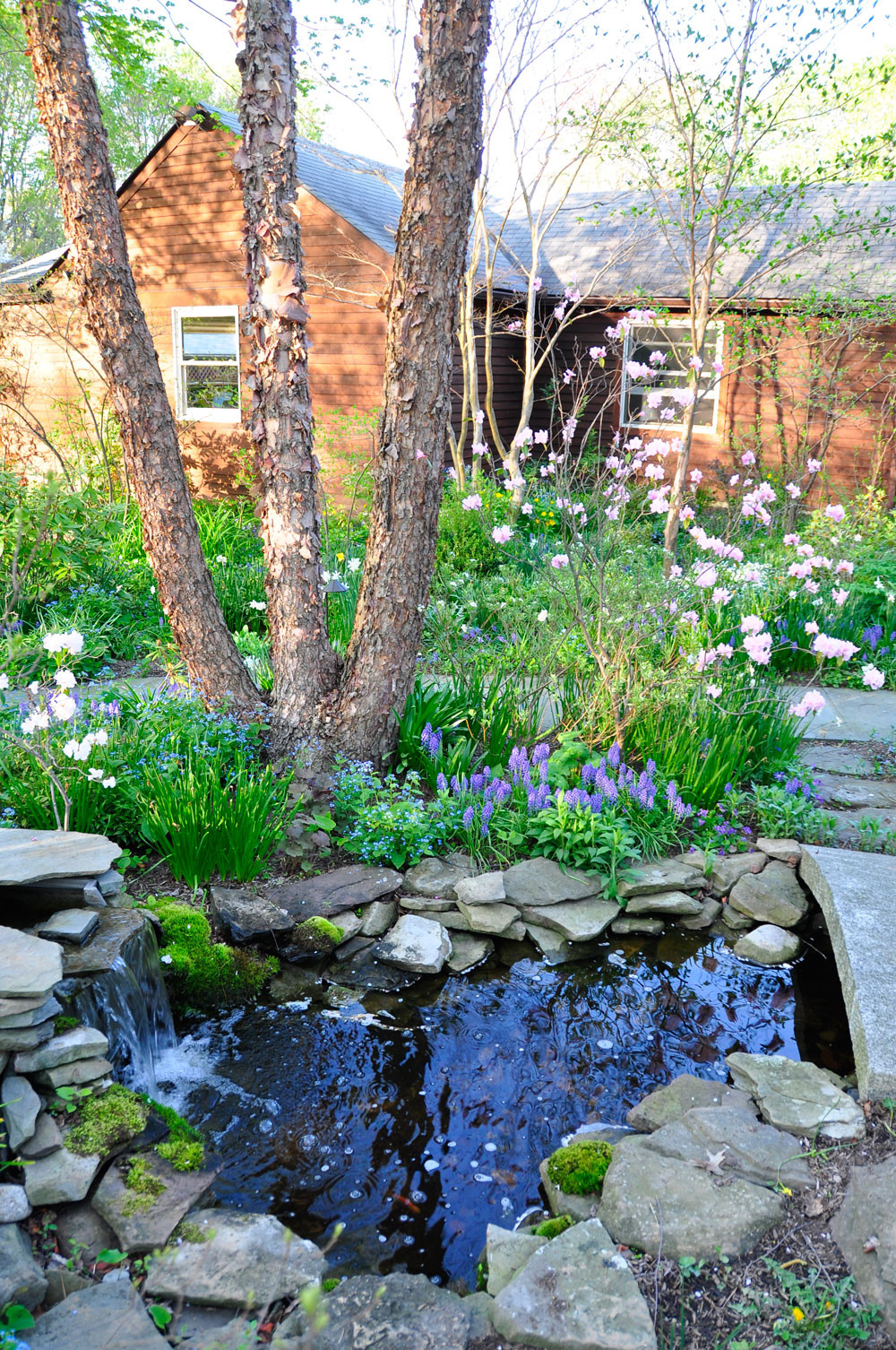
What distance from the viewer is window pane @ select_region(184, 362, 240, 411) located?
1154cm

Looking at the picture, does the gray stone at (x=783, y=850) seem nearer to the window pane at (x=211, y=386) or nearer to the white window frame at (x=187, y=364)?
the white window frame at (x=187, y=364)

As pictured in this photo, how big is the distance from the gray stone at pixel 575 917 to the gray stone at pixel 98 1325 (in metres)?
2.06

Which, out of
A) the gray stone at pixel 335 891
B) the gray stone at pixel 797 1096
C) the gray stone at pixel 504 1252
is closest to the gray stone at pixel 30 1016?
the gray stone at pixel 335 891

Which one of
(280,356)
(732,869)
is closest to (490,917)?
(732,869)

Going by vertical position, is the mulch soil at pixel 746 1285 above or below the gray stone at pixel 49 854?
below

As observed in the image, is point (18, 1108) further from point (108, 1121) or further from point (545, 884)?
point (545, 884)

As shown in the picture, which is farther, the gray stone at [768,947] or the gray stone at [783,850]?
the gray stone at [783,850]

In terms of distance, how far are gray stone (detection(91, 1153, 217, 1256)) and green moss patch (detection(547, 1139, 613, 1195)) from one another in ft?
2.99

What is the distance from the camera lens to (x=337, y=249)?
10273mm

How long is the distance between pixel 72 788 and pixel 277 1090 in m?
1.48

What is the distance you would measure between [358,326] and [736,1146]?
9.78 metres

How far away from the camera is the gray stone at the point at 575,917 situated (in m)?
3.64

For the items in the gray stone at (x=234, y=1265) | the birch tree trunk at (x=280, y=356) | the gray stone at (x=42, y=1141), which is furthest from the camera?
the birch tree trunk at (x=280, y=356)

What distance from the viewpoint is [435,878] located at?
12.7ft
